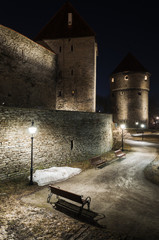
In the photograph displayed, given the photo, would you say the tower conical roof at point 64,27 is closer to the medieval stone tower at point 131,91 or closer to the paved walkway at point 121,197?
the paved walkway at point 121,197

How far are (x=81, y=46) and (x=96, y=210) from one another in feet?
62.9

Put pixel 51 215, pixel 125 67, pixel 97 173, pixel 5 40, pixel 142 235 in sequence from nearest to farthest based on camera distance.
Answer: pixel 142 235 → pixel 51 215 → pixel 97 173 → pixel 5 40 → pixel 125 67

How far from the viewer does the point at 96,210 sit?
5.58 meters

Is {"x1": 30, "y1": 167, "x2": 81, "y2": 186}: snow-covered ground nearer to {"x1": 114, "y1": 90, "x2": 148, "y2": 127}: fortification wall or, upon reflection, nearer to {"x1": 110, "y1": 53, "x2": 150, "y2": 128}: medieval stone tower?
{"x1": 110, "y1": 53, "x2": 150, "y2": 128}: medieval stone tower

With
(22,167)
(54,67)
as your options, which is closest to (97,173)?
(22,167)

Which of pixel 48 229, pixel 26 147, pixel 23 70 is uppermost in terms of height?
pixel 23 70

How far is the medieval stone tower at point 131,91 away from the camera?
1422 inches

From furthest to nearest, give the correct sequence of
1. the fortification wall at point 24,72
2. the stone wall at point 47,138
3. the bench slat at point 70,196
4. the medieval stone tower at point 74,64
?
the medieval stone tower at point 74,64, the fortification wall at point 24,72, the stone wall at point 47,138, the bench slat at point 70,196

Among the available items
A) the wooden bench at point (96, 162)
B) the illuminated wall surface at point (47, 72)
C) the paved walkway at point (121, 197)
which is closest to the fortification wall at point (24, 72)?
the illuminated wall surface at point (47, 72)

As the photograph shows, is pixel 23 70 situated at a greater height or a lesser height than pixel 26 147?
greater

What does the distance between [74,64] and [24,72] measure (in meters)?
6.92

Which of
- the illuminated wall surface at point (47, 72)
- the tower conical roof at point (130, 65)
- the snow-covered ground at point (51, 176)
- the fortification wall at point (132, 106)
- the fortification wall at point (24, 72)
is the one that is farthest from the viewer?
the fortification wall at point (132, 106)

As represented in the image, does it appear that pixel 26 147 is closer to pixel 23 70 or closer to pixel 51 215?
pixel 51 215

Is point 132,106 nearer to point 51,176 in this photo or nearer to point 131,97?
point 131,97
